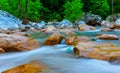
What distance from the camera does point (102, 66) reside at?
18.4ft

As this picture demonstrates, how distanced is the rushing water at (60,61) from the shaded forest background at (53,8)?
1448cm

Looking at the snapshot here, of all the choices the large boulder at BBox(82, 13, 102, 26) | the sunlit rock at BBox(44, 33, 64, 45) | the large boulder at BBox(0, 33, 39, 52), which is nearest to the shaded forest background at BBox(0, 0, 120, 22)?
the large boulder at BBox(82, 13, 102, 26)

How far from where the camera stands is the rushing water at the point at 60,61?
17.7ft

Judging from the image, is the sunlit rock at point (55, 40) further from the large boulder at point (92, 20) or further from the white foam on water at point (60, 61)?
the large boulder at point (92, 20)

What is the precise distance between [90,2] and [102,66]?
33804 mm

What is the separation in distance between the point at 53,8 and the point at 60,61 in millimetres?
30484

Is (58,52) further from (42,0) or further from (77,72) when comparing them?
(42,0)

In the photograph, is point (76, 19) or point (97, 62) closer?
point (97, 62)

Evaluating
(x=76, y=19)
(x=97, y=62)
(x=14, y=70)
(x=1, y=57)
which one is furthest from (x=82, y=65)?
(x=76, y=19)

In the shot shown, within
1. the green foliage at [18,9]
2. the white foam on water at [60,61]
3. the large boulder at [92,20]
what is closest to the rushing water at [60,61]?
the white foam on water at [60,61]

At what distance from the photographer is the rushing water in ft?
17.7

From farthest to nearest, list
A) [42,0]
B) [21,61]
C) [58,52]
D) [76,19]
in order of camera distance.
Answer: [42,0] < [76,19] < [58,52] < [21,61]

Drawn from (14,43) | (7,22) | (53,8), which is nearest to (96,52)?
(14,43)

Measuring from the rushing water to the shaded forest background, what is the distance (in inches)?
570
